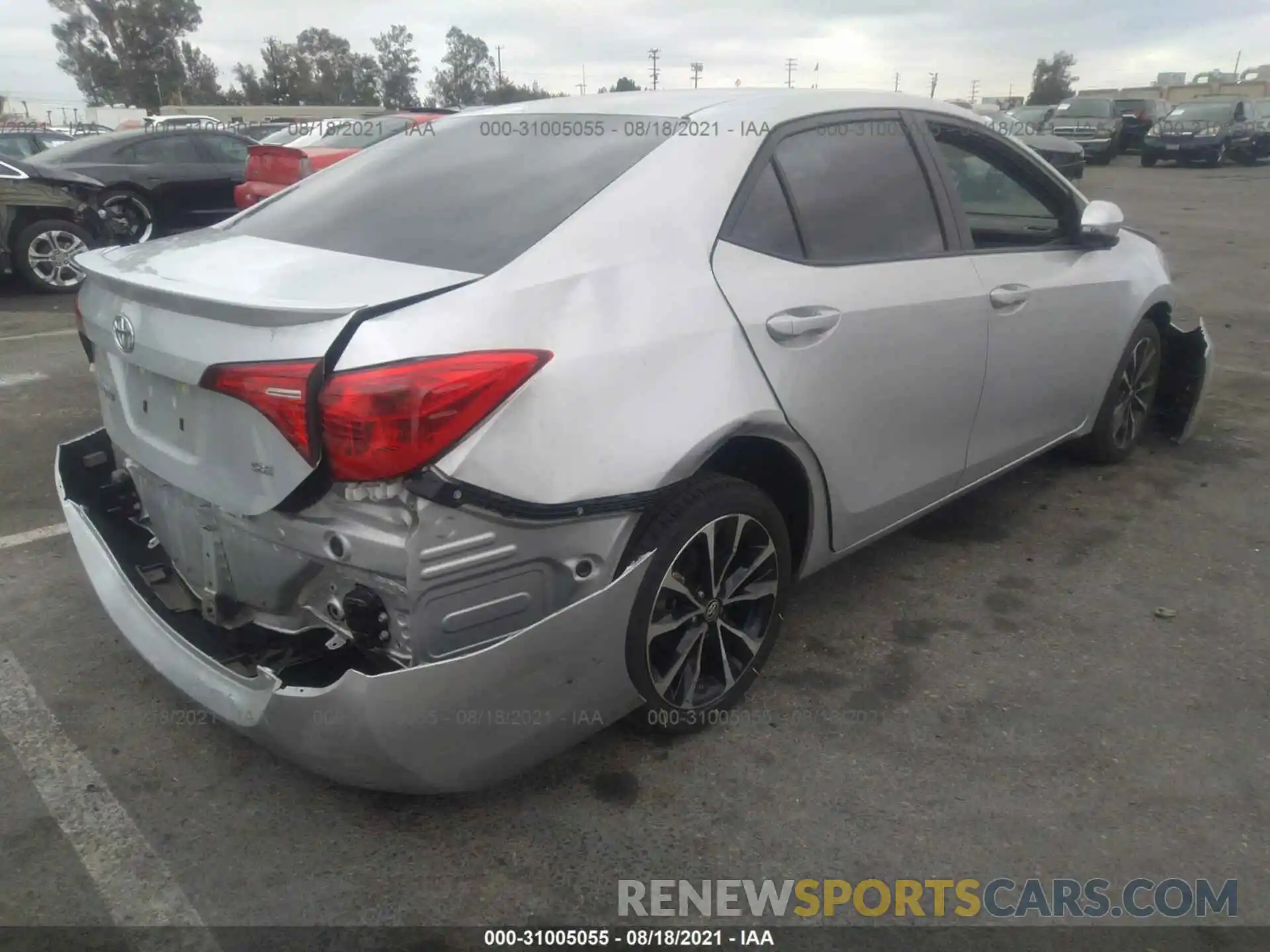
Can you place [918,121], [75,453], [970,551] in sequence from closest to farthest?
[75,453]
[918,121]
[970,551]

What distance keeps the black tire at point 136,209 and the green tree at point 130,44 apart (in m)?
75.4

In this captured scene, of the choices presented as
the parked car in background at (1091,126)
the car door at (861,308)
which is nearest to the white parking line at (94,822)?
the car door at (861,308)

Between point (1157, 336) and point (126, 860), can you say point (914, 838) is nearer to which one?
point (126, 860)

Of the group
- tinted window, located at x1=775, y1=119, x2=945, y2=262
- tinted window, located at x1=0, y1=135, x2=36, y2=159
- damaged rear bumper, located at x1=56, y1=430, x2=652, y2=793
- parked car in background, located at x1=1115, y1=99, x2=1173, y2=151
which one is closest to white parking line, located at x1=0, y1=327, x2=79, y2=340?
damaged rear bumper, located at x1=56, y1=430, x2=652, y2=793

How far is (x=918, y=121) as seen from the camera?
3324 millimetres

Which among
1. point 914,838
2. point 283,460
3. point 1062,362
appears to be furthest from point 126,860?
point 1062,362

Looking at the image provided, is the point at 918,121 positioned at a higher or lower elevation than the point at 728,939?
higher

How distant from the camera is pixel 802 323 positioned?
2617 millimetres

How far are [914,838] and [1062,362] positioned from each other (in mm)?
2258

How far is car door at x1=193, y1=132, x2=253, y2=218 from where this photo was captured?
463 inches

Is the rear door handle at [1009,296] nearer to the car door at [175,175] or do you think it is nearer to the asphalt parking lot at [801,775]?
the asphalt parking lot at [801,775]

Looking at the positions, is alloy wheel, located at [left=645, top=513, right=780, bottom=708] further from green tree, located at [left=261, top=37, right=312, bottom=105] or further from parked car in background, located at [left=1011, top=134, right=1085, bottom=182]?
green tree, located at [left=261, top=37, right=312, bottom=105]

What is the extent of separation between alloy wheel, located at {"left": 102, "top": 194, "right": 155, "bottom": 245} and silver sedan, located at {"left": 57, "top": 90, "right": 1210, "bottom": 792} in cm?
934
